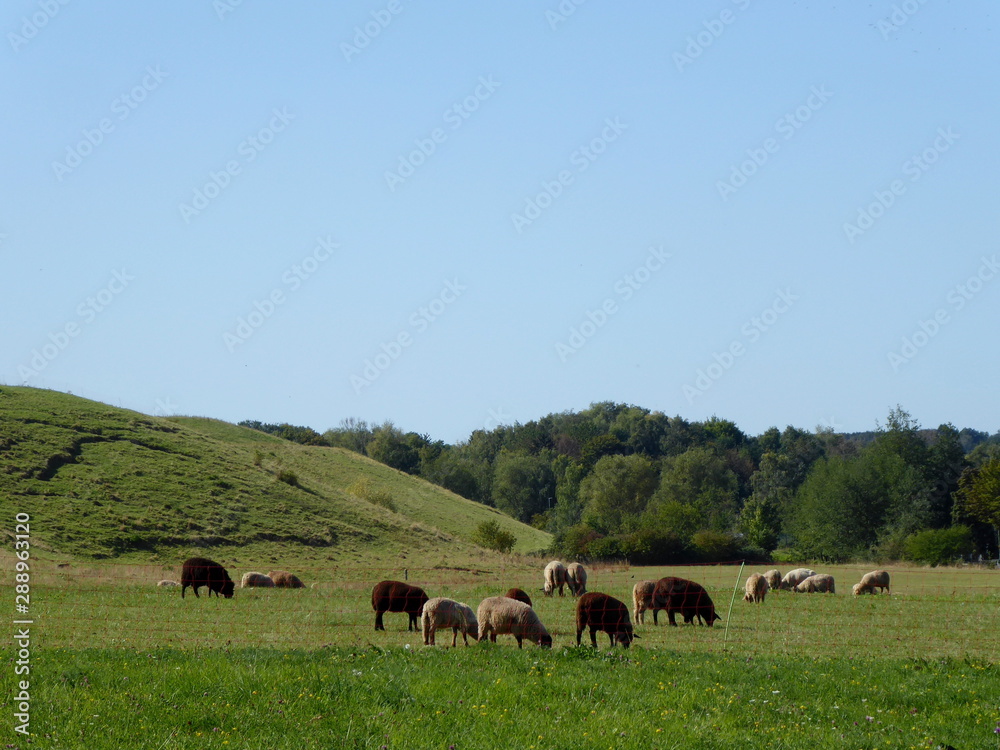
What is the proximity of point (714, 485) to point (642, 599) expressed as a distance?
279 ft

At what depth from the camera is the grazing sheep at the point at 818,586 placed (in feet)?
108

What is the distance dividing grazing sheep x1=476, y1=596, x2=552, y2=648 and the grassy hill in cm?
3245

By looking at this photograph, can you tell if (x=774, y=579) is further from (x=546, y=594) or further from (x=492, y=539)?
(x=492, y=539)

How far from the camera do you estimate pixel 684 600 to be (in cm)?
2247

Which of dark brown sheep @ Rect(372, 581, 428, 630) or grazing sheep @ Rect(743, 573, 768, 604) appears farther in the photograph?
grazing sheep @ Rect(743, 573, 768, 604)

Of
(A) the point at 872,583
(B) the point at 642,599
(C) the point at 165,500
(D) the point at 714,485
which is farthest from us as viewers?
(D) the point at 714,485

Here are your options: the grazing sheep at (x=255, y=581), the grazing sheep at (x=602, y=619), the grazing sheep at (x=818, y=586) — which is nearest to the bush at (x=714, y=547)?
the grazing sheep at (x=818, y=586)

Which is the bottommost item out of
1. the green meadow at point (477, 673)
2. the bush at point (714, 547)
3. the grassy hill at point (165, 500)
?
the green meadow at point (477, 673)

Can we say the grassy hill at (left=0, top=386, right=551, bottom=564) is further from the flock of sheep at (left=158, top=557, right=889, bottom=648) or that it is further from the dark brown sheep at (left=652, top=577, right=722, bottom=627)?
the dark brown sheep at (left=652, top=577, right=722, bottom=627)

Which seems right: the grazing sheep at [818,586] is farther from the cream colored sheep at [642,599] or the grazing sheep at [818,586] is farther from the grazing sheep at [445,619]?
the grazing sheep at [445,619]

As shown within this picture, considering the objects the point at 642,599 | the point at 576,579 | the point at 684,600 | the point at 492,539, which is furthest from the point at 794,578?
the point at 492,539

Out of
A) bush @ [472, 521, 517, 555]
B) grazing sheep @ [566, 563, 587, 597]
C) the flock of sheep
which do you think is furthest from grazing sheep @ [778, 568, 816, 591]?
bush @ [472, 521, 517, 555]

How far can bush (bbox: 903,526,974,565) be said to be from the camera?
212 feet

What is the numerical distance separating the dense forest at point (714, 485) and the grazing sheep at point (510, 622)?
136 ft
